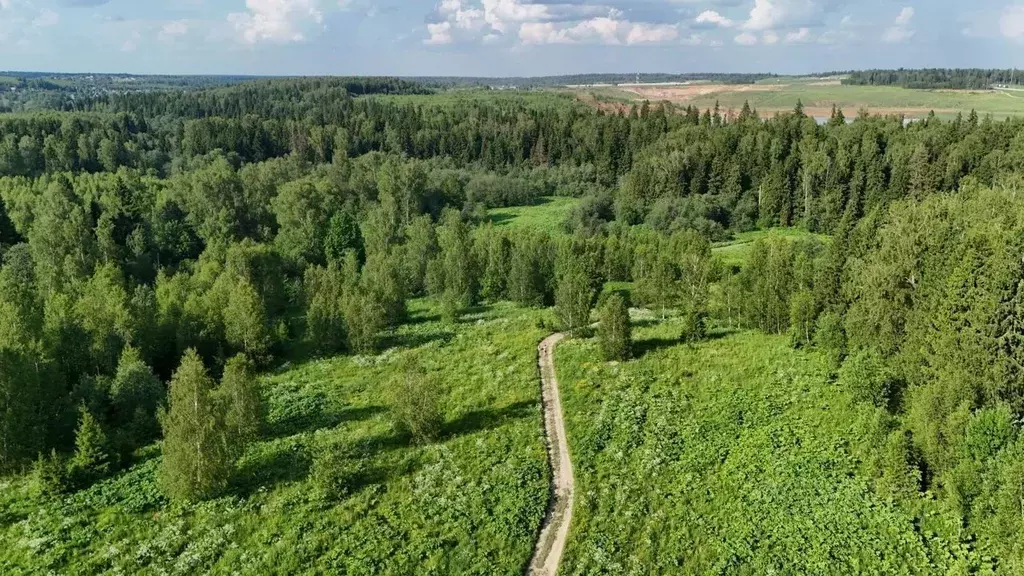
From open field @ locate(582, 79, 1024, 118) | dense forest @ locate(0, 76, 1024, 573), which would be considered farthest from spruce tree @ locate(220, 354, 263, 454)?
open field @ locate(582, 79, 1024, 118)

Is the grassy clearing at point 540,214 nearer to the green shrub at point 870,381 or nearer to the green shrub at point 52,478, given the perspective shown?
the green shrub at point 870,381

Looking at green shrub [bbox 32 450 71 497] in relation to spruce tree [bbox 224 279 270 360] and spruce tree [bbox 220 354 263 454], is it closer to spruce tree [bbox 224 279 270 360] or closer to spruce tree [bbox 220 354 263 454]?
spruce tree [bbox 220 354 263 454]

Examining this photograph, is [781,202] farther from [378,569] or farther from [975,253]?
[378,569]

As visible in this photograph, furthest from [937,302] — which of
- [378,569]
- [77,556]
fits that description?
[77,556]

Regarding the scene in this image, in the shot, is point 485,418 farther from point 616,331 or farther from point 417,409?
point 616,331

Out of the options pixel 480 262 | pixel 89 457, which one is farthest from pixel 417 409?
pixel 480 262
